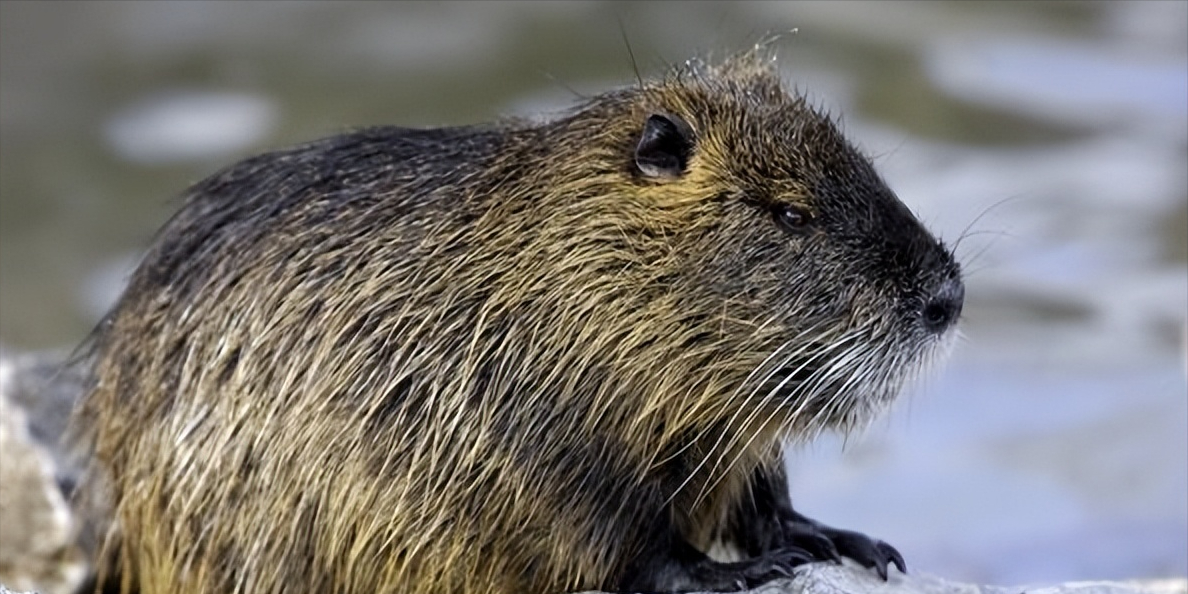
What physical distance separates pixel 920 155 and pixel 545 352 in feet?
24.2

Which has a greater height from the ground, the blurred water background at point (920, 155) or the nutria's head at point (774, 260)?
the blurred water background at point (920, 155)

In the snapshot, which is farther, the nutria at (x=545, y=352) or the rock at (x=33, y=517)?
the rock at (x=33, y=517)

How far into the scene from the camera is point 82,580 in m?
5.25

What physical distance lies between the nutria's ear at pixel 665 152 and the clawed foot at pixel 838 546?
926 millimetres

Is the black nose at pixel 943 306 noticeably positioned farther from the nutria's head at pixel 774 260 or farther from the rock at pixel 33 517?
the rock at pixel 33 517

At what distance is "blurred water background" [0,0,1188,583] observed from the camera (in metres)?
→ 8.53

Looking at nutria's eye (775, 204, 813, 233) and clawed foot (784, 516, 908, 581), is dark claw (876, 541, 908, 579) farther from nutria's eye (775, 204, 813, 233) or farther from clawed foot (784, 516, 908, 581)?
nutria's eye (775, 204, 813, 233)

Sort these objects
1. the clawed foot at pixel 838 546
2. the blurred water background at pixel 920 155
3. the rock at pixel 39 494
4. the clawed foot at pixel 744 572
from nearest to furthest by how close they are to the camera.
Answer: the clawed foot at pixel 744 572 → the clawed foot at pixel 838 546 → the rock at pixel 39 494 → the blurred water background at pixel 920 155

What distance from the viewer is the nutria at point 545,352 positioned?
4.32 meters

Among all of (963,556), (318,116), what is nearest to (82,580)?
(963,556)

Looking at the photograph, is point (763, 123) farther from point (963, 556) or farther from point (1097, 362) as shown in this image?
point (1097, 362)

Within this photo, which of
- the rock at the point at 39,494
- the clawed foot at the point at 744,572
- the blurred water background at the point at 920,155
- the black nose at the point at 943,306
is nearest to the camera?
the black nose at the point at 943,306

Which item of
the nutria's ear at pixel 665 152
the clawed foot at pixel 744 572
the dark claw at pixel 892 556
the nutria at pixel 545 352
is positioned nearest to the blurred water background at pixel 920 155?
the dark claw at pixel 892 556

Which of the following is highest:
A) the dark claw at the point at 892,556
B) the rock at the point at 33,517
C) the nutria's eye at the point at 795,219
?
the nutria's eye at the point at 795,219
